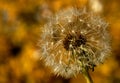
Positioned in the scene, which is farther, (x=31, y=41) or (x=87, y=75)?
(x=31, y=41)

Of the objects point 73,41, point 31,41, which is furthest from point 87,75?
point 31,41

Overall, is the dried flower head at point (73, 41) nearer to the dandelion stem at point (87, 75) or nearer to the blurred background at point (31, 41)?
the dandelion stem at point (87, 75)

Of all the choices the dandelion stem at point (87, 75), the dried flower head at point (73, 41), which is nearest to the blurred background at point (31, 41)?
the dried flower head at point (73, 41)

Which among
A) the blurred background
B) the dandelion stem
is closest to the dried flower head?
the dandelion stem

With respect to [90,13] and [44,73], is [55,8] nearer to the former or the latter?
[44,73]

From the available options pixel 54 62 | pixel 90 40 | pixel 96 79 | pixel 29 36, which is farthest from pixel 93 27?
pixel 29 36

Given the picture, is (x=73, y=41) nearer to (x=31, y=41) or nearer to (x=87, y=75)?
(x=87, y=75)
